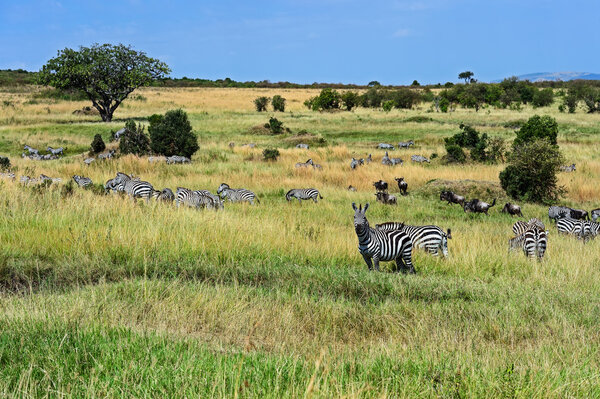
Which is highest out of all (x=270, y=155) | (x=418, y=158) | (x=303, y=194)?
(x=270, y=155)

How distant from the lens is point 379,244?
29.0ft

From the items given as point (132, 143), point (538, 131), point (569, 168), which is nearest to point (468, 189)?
point (569, 168)

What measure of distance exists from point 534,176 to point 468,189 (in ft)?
9.00

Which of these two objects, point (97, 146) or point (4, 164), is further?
point (97, 146)

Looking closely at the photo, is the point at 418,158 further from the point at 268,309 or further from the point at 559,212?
the point at 268,309

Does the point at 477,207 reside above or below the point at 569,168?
below

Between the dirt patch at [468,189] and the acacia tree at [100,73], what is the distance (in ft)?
133

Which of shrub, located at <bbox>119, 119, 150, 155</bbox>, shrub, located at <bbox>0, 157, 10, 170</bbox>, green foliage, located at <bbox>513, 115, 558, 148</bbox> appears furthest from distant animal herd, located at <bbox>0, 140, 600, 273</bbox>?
green foliage, located at <bbox>513, 115, 558, 148</bbox>

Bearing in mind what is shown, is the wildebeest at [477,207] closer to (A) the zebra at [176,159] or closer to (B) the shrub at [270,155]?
(B) the shrub at [270,155]

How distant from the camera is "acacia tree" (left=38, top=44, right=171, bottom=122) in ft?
169

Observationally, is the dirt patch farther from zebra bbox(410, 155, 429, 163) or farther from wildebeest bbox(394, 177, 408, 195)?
zebra bbox(410, 155, 429, 163)

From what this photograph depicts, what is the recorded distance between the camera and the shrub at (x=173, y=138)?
29.5 meters

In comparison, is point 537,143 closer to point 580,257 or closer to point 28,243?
point 580,257

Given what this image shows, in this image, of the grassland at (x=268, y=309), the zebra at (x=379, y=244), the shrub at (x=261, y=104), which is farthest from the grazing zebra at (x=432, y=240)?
the shrub at (x=261, y=104)
